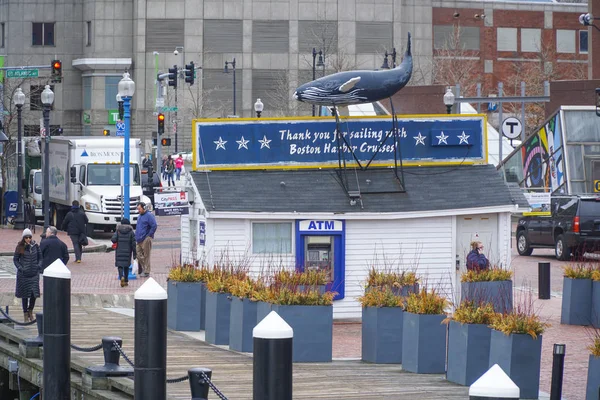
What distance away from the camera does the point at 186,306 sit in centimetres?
2298

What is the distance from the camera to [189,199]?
26547mm

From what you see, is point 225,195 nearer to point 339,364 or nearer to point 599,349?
point 339,364

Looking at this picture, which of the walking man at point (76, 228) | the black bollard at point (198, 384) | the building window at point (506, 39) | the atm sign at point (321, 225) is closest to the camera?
the black bollard at point (198, 384)

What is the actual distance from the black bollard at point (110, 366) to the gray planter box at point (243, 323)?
12.5ft

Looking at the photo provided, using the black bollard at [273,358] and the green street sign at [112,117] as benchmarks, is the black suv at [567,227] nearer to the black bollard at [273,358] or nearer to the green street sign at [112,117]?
the black bollard at [273,358]

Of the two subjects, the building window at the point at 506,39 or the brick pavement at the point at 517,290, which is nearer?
the brick pavement at the point at 517,290

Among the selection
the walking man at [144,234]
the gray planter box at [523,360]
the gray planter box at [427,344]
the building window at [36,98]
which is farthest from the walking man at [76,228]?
the building window at [36,98]

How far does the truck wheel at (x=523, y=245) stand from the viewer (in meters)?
39.8

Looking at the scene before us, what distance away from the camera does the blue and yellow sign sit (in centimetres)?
2670

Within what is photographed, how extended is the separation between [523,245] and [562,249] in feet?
8.22

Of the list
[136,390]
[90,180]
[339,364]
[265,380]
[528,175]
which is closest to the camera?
[265,380]

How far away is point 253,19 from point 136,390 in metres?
87.4

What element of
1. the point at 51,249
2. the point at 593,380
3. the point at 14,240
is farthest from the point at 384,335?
the point at 14,240

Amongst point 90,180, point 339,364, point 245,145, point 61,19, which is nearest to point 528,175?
point 90,180
